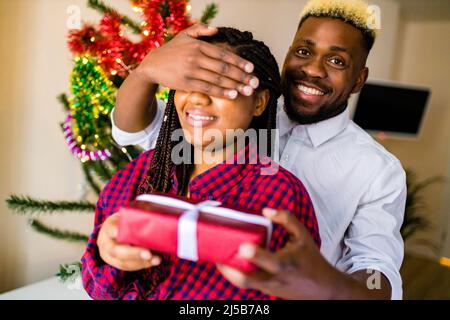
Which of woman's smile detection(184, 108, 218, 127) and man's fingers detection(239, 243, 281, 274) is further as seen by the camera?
woman's smile detection(184, 108, 218, 127)

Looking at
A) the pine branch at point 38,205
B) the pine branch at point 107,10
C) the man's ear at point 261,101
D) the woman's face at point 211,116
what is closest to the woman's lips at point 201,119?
the woman's face at point 211,116

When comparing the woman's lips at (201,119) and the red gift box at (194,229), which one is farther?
the woman's lips at (201,119)

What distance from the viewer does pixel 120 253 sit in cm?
58

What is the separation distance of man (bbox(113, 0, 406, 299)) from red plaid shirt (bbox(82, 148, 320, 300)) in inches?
5.9

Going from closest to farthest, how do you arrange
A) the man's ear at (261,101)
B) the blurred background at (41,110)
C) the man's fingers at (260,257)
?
the man's fingers at (260,257) → the man's ear at (261,101) → the blurred background at (41,110)

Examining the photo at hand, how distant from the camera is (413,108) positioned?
3330 millimetres

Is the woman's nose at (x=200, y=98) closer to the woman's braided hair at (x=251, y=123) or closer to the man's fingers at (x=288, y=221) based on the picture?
the woman's braided hair at (x=251, y=123)

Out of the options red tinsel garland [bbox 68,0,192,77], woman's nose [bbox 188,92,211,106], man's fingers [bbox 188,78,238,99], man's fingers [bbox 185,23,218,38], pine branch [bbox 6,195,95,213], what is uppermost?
red tinsel garland [bbox 68,0,192,77]

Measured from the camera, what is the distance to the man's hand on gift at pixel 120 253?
0.58 meters

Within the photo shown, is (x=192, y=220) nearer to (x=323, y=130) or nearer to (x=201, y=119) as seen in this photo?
(x=201, y=119)

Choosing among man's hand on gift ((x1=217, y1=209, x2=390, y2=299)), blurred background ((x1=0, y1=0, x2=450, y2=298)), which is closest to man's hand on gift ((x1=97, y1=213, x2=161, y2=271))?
man's hand on gift ((x1=217, y1=209, x2=390, y2=299))

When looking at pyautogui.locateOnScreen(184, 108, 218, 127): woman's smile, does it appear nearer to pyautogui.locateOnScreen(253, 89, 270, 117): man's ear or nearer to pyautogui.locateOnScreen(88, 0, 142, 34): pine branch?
pyautogui.locateOnScreen(253, 89, 270, 117): man's ear

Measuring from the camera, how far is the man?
795mm
